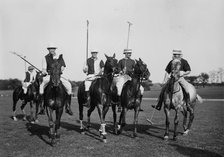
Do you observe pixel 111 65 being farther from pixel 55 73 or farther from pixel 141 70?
pixel 55 73

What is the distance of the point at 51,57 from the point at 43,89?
4.54 feet

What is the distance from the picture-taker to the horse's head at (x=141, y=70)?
1050 cm

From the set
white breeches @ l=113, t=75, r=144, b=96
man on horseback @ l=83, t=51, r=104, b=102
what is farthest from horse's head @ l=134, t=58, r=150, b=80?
man on horseback @ l=83, t=51, r=104, b=102

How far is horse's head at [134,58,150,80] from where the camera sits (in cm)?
1050

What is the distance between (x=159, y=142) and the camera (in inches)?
399

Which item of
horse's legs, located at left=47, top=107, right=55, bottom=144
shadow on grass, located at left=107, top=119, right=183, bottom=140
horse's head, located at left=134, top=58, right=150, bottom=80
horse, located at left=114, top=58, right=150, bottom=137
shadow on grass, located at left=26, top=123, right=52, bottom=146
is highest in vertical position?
horse's head, located at left=134, top=58, right=150, bottom=80

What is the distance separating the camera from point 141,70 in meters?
10.5

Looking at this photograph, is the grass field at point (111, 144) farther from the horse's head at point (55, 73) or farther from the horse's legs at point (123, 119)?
the horse's head at point (55, 73)

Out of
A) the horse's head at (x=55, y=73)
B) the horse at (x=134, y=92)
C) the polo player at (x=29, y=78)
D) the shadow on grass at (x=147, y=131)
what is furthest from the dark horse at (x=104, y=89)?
the polo player at (x=29, y=78)

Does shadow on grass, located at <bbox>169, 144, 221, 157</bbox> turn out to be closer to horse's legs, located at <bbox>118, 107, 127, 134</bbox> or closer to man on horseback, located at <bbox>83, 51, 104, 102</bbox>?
horse's legs, located at <bbox>118, 107, 127, 134</bbox>

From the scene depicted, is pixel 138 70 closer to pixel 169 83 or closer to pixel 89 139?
pixel 169 83

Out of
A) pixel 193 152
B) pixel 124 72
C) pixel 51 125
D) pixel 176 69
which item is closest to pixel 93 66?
pixel 124 72

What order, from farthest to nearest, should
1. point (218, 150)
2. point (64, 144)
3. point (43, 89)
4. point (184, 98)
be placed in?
1. point (184, 98)
2. point (43, 89)
3. point (64, 144)
4. point (218, 150)

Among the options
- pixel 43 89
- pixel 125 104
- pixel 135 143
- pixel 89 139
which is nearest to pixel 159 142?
pixel 135 143
